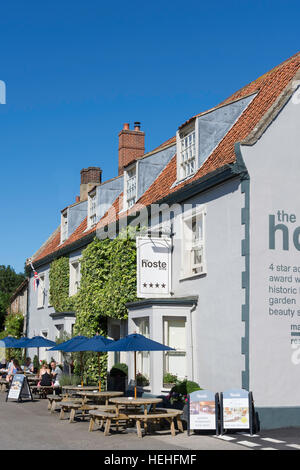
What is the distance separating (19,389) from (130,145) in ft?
41.8

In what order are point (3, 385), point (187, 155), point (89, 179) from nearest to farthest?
point (187, 155), point (3, 385), point (89, 179)

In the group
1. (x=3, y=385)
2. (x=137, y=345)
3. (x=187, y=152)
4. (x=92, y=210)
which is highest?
(x=187, y=152)

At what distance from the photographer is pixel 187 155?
1927cm

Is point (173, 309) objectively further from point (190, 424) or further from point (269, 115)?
point (269, 115)

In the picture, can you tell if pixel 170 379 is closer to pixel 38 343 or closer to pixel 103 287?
pixel 103 287

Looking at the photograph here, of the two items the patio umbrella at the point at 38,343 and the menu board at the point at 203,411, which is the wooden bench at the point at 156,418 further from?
the patio umbrella at the point at 38,343

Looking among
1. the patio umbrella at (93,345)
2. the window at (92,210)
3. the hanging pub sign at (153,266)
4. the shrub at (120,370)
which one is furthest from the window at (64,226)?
the patio umbrella at (93,345)

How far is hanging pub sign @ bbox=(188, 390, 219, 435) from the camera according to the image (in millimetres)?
13492

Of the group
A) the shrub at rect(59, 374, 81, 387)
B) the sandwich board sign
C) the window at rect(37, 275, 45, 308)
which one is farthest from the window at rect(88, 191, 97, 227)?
the sandwich board sign

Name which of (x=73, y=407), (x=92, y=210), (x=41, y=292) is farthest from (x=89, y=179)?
(x=73, y=407)

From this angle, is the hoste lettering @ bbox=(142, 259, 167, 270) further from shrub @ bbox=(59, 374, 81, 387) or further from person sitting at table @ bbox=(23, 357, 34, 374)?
person sitting at table @ bbox=(23, 357, 34, 374)

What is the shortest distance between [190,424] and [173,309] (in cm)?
432

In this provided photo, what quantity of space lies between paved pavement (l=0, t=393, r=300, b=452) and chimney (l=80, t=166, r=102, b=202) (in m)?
19.8

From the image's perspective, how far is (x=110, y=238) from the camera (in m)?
23.3
